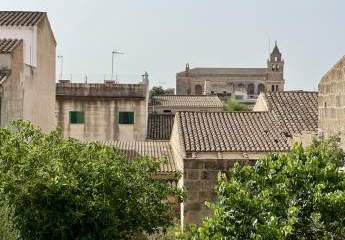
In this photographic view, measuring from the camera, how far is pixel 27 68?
73.9 ft

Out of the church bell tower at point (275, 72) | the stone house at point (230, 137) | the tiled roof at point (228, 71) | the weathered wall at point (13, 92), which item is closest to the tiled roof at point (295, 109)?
the stone house at point (230, 137)

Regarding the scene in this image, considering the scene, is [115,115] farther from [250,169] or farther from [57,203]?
[250,169]

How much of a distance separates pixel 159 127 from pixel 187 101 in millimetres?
17213

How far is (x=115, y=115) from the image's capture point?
3400 centimetres

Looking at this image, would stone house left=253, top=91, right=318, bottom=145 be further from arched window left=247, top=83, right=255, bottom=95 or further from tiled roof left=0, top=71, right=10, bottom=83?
arched window left=247, top=83, right=255, bottom=95

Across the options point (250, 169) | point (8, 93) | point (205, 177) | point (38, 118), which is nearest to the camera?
point (250, 169)

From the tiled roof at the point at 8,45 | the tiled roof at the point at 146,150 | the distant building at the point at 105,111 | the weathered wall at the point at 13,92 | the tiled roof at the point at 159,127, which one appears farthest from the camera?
the tiled roof at the point at 159,127

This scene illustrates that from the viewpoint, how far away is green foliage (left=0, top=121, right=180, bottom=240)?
1204 cm

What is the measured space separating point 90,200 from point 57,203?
2.21 feet

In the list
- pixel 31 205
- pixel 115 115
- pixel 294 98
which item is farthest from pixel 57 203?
pixel 115 115

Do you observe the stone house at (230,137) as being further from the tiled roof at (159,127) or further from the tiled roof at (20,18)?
the tiled roof at (159,127)

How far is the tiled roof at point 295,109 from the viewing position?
22.0 metres

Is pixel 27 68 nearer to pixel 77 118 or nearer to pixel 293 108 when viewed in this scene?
pixel 293 108

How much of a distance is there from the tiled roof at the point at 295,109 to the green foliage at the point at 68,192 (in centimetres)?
896
